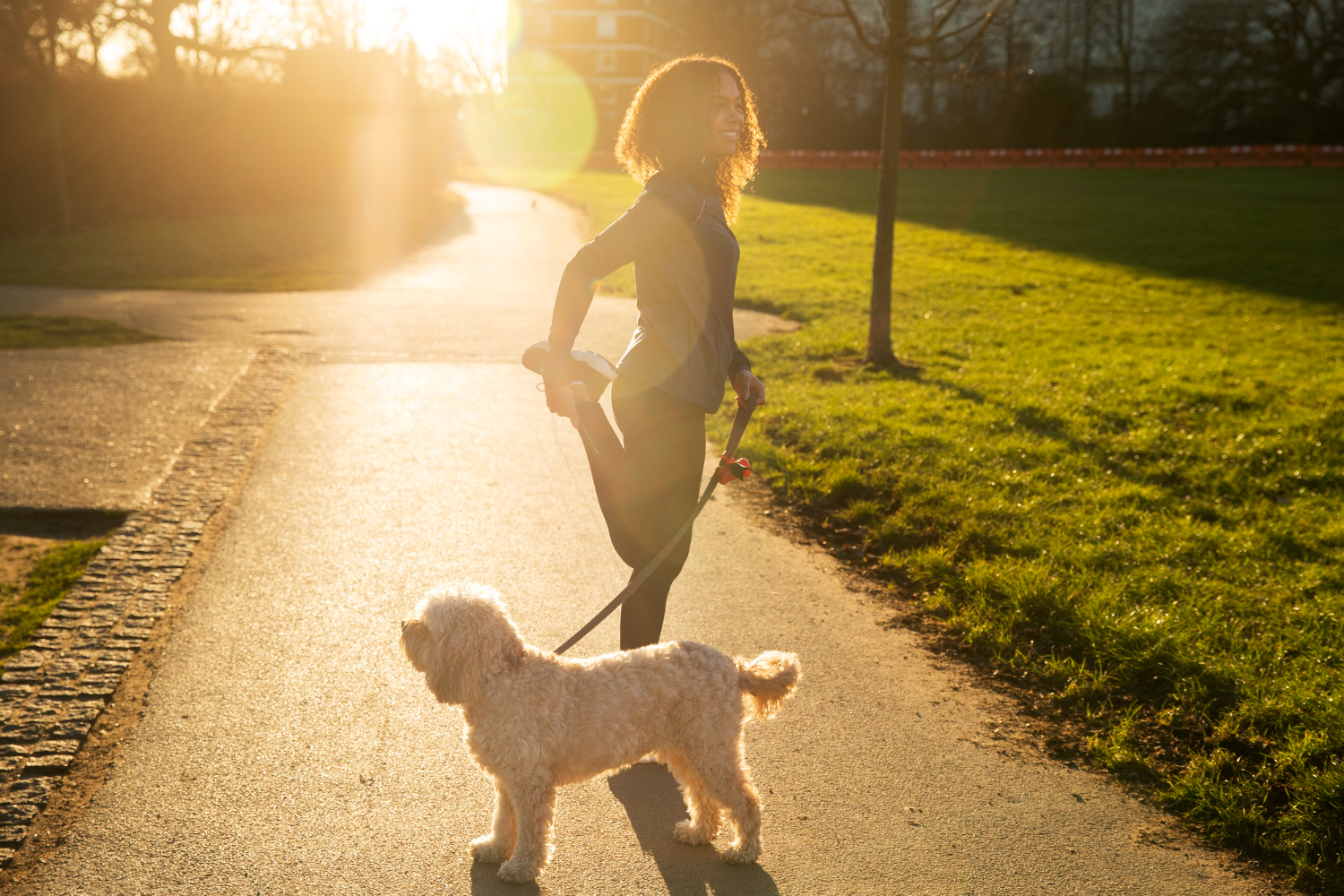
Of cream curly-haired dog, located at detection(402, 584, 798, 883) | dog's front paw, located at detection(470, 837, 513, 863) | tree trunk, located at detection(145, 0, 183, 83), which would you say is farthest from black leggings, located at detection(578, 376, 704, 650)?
tree trunk, located at detection(145, 0, 183, 83)

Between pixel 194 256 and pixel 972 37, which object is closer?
pixel 972 37

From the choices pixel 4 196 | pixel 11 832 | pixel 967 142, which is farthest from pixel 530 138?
pixel 11 832

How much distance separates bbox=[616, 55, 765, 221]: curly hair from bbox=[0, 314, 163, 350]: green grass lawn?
386 inches

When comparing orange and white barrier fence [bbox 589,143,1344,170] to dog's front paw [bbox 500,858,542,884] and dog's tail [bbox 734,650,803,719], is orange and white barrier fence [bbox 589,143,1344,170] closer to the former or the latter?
dog's tail [bbox 734,650,803,719]

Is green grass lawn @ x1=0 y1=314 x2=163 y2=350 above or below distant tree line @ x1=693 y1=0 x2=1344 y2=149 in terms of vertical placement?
below

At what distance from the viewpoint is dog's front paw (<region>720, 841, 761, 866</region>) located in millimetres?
A: 3117

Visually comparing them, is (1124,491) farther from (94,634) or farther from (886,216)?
(94,634)

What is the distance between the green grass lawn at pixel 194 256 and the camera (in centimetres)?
1609

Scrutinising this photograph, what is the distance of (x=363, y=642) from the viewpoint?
14.8 ft

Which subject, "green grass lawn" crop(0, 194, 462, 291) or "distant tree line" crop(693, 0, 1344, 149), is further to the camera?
"distant tree line" crop(693, 0, 1344, 149)

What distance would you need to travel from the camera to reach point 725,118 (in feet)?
10.6

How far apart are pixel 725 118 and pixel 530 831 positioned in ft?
7.64

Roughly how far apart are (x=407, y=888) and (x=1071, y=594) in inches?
134

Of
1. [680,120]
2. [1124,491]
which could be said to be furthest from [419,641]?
[1124,491]
